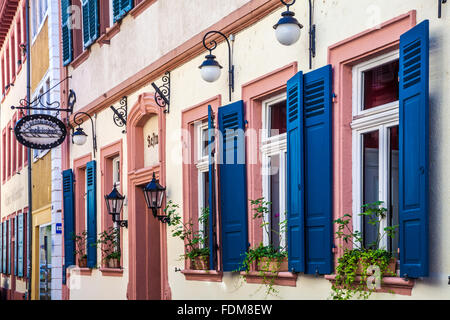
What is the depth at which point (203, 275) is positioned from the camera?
11.1m

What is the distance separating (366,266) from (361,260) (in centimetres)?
14

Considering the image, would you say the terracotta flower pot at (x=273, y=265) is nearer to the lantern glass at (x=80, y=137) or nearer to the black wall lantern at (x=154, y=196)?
the black wall lantern at (x=154, y=196)

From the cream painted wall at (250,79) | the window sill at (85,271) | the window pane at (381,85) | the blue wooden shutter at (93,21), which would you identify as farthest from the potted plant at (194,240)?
the blue wooden shutter at (93,21)

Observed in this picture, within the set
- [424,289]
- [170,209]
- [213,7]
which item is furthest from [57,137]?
[424,289]

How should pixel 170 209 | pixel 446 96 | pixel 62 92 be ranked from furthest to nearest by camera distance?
pixel 62 92
pixel 170 209
pixel 446 96

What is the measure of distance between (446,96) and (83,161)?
11437 mm

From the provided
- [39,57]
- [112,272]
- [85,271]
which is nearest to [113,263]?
[112,272]

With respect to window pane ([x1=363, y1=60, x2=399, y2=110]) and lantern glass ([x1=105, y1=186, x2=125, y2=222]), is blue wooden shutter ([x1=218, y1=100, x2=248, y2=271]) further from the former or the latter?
lantern glass ([x1=105, y1=186, x2=125, y2=222])

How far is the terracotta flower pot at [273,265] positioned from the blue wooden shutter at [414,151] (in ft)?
7.59

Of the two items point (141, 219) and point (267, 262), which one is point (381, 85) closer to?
point (267, 262)

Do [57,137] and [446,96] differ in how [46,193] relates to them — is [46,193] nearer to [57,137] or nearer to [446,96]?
[57,137]

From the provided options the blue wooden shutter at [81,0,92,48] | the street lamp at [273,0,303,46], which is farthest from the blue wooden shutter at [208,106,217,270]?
the blue wooden shutter at [81,0,92,48]

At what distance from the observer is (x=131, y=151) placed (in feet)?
46.7

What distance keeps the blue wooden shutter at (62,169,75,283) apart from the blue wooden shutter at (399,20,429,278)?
11421 mm
